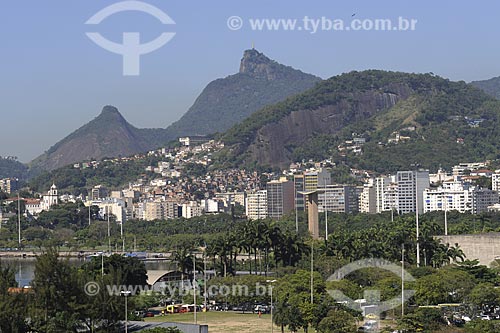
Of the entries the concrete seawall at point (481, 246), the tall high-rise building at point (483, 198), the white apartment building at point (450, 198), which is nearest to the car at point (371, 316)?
the concrete seawall at point (481, 246)

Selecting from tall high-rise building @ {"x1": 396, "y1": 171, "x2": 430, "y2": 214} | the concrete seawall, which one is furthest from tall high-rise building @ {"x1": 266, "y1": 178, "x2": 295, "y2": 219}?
the concrete seawall

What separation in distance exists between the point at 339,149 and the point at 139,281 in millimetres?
124792

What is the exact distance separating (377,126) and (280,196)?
48358 mm

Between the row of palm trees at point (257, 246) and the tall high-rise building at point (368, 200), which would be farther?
the tall high-rise building at point (368, 200)

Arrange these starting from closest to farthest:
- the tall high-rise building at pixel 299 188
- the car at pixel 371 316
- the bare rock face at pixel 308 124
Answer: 1. the car at pixel 371 316
2. the tall high-rise building at pixel 299 188
3. the bare rock face at pixel 308 124


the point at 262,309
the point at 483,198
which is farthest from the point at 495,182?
the point at 262,309

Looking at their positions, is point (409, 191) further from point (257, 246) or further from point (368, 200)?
point (257, 246)

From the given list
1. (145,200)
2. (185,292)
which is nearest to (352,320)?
(185,292)

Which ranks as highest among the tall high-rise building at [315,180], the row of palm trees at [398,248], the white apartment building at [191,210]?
the tall high-rise building at [315,180]

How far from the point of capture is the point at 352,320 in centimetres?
3391

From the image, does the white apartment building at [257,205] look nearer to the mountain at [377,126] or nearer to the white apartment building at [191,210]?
the white apartment building at [191,210]

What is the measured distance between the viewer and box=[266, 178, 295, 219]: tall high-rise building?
13450cm

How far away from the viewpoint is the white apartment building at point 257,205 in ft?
442

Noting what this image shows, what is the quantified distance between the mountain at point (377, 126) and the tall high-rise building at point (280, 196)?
24118mm
